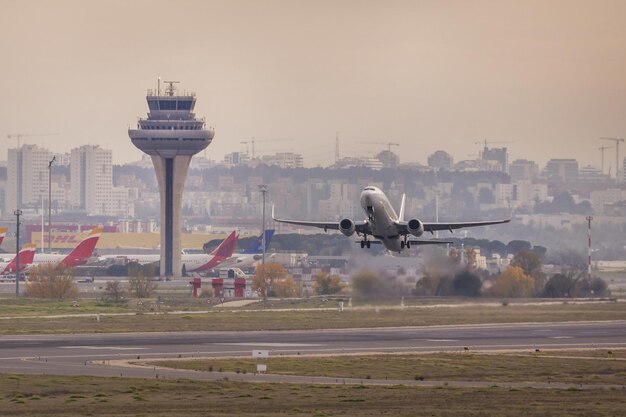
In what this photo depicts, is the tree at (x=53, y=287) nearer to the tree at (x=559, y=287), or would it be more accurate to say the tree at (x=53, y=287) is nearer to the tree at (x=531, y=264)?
the tree at (x=531, y=264)

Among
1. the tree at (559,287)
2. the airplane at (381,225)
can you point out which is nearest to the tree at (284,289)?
the tree at (559,287)

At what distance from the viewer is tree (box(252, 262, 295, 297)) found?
17612cm

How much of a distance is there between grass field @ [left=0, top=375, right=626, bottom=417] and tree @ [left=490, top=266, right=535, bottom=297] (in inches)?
2214

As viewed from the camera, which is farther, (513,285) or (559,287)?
(559,287)

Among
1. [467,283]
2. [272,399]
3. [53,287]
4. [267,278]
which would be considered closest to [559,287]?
[467,283]

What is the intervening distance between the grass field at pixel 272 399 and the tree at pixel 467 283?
170ft

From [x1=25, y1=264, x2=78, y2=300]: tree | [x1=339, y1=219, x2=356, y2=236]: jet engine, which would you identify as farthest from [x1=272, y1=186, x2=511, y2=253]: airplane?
[x1=25, y1=264, x2=78, y2=300]: tree

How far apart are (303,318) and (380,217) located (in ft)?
102

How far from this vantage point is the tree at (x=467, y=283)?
5128 inches

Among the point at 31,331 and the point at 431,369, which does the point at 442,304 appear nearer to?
the point at 31,331

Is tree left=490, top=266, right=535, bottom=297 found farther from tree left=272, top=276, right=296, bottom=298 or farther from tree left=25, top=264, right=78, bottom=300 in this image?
tree left=25, top=264, right=78, bottom=300

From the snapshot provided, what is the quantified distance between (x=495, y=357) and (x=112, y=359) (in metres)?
23.0

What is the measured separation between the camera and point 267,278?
182500mm

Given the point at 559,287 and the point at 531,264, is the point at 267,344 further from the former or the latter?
the point at 531,264
